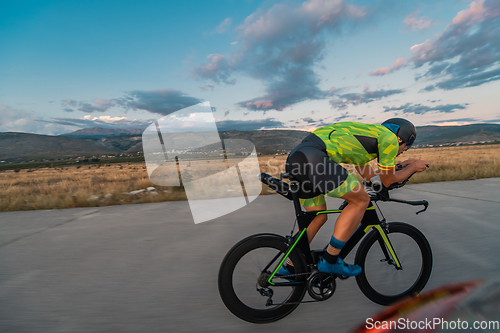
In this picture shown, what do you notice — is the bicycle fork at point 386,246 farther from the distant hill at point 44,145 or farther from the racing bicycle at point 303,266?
the distant hill at point 44,145

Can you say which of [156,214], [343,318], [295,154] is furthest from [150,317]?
[156,214]

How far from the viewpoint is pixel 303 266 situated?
2316 mm

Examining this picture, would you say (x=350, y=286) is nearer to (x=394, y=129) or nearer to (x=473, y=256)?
(x=394, y=129)

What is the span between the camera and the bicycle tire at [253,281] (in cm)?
217

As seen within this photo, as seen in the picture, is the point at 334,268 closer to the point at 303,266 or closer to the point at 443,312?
the point at 303,266

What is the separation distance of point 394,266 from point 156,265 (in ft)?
8.80

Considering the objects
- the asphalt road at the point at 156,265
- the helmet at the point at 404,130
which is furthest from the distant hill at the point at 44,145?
the helmet at the point at 404,130

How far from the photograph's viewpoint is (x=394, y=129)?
258 cm

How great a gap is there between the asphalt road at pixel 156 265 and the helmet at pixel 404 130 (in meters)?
1.52

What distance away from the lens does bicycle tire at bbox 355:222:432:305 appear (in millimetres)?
2484

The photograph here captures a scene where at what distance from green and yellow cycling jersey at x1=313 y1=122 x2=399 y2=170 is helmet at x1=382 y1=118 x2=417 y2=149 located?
0.26m

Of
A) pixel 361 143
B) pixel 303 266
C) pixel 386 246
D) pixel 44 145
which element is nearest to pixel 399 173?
pixel 361 143

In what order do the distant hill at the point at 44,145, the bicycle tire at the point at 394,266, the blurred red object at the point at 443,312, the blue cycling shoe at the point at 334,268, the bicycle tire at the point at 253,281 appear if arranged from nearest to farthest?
the blurred red object at the point at 443,312, the bicycle tire at the point at 253,281, the blue cycling shoe at the point at 334,268, the bicycle tire at the point at 394,266, the distant hill at the point at 44,145

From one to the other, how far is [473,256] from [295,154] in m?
2.95
